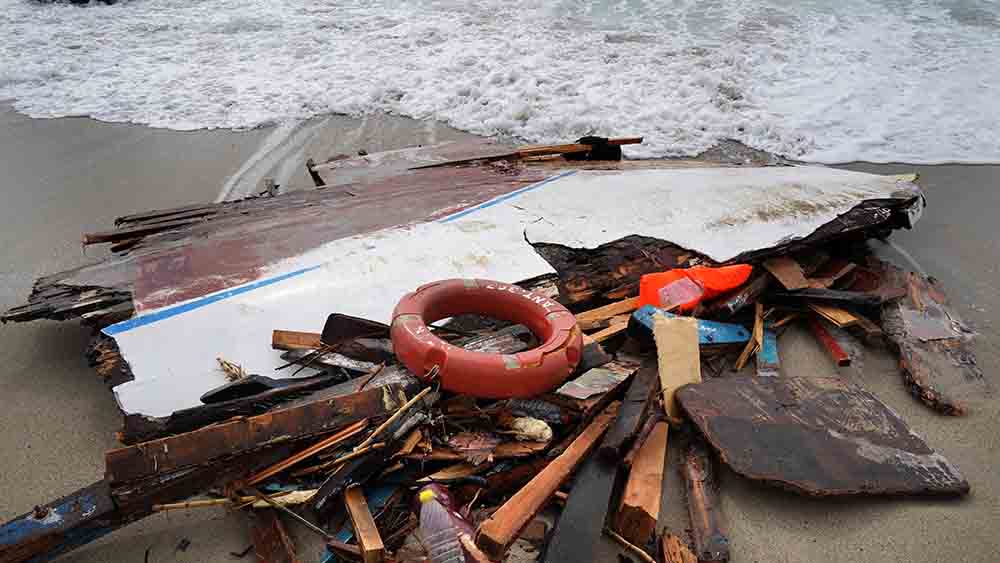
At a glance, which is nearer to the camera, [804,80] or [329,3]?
[804,80]

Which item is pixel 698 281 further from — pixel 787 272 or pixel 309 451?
pixel 309 451

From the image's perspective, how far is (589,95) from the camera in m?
7.58

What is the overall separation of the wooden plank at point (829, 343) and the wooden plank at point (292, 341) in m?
2.65

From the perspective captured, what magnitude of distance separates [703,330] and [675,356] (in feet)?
1.45

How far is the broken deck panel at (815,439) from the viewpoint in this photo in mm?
2584

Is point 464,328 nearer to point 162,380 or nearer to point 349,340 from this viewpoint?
point 349,340

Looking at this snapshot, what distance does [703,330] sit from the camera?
11.1 ft

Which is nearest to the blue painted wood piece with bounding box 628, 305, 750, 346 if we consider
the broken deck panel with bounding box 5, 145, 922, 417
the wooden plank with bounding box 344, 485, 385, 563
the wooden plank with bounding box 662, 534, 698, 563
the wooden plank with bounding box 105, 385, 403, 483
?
the broken deck panel with bounding box 5, 145, 922, 417

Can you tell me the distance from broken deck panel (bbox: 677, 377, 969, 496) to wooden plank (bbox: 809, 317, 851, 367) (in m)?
0.41

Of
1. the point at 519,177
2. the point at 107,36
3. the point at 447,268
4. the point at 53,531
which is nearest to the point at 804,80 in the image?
the point at 519,177

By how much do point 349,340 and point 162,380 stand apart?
771mm

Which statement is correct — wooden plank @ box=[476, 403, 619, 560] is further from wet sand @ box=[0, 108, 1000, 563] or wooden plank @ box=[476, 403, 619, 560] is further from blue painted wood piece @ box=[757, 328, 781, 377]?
blue painted wood piece @ box=[757, 328, 781, 377]

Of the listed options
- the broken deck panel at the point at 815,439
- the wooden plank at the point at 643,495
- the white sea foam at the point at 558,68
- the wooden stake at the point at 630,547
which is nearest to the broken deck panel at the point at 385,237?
the broken deck panel at the point at 815,439

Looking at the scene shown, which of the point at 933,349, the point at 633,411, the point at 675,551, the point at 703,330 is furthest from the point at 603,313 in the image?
the point at 933,349
